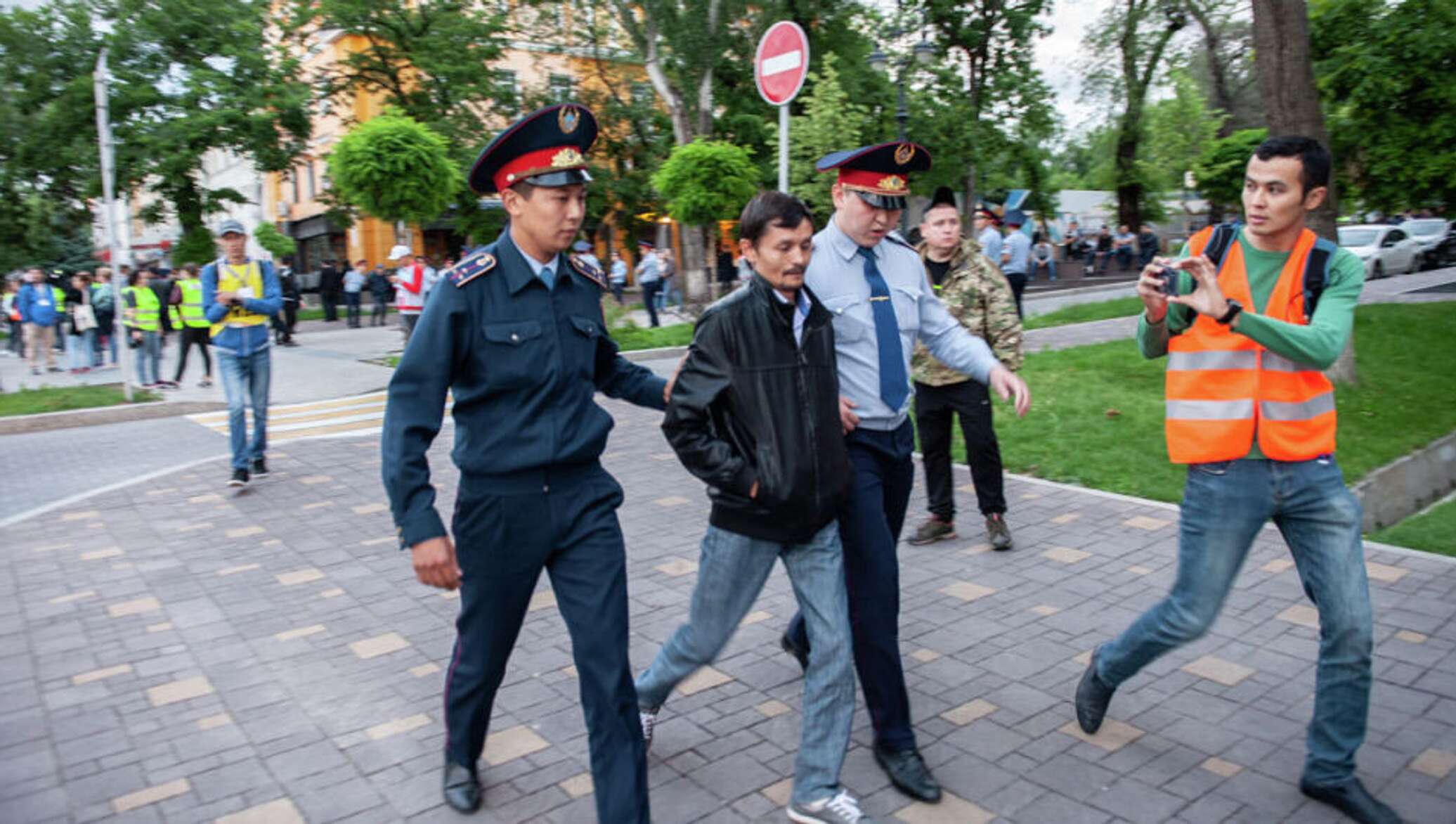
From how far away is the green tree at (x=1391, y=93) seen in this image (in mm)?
12148

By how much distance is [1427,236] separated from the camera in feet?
96.8

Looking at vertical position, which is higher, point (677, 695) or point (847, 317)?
point (847, 317)

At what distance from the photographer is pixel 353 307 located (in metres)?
28.6

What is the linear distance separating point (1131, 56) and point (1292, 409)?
32210 millimetres

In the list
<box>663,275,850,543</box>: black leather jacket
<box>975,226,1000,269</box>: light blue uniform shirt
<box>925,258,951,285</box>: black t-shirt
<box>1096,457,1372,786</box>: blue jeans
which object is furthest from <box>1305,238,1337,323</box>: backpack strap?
<box>975,226,1000,269</box>: light blue uniform shirt

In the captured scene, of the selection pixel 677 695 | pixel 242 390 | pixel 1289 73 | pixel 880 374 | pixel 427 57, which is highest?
pixel 427 57

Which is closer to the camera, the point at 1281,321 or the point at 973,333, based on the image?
the point at 1281,321

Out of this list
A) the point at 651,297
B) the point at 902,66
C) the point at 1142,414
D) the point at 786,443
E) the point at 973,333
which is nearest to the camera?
the point at 786,443

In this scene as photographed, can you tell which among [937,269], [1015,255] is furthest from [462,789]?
[1015,255]

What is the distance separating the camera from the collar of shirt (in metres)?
3.66

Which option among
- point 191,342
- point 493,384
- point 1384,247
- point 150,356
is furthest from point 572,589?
point 1384,247

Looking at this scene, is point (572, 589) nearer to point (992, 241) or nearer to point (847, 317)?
point (847, 317)

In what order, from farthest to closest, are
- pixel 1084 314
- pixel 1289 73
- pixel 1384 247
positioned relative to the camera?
pixel 1384 247 → pixel 1084 314 → pixel 1289 73

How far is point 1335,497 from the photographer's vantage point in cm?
318
